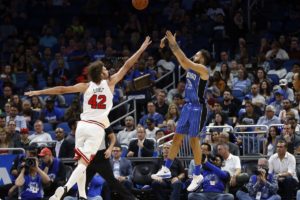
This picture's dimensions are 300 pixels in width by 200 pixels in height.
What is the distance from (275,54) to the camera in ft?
76.4

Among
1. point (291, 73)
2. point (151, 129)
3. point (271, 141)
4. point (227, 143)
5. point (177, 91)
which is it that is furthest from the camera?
point (177, 91)

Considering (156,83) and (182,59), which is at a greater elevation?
(182,59)

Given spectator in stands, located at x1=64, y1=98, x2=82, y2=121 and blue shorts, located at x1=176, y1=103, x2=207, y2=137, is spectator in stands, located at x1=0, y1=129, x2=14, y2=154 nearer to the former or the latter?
spectator in stands, located at x1=64, y1=98, x2=82, y2=121

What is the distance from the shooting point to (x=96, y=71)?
13.3 meters

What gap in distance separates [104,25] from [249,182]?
454 inches

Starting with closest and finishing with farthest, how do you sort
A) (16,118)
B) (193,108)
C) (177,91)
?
(193,108) → (16,118) → (177,91)

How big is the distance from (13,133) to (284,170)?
6.27m

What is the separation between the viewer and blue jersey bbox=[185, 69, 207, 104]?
46.0 ft

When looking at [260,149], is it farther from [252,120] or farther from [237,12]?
[237,12]

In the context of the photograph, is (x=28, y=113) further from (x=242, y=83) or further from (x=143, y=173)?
(x=242, y=83)

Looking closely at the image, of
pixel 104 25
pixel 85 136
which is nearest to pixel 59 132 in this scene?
pixel 85 136

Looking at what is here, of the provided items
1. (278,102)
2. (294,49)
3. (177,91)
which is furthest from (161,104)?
(294,49)

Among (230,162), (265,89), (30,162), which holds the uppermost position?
(265,89)

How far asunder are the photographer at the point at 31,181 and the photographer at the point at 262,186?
395 cm
